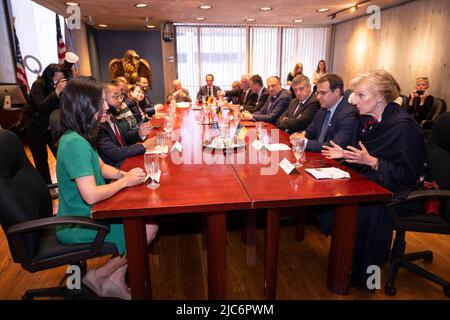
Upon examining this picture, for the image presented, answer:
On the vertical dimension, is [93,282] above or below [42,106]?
below

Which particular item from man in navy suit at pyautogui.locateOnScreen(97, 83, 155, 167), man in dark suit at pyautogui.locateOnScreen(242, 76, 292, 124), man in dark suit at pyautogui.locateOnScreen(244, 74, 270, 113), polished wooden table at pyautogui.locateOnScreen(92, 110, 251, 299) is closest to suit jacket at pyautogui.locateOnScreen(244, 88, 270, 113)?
man in dark suit at pyautogui.locateOnScreen(244, 74, 270, 113)

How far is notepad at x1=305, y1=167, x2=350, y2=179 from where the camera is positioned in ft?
5.17

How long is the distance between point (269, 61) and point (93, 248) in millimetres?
8364

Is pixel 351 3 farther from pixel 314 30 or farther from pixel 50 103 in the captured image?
pixel 50 103

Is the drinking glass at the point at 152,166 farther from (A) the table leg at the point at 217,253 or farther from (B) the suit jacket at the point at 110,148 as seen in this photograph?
(B) the suit jacket at the point at 110,148

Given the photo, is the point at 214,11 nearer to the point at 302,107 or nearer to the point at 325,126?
the point at 302,107

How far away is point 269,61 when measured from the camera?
891 cm

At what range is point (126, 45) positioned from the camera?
9539 millimetres

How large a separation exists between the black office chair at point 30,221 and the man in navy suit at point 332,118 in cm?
133

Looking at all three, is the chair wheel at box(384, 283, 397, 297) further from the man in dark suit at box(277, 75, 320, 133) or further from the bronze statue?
the bronze statue

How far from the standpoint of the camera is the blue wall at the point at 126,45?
369 inches

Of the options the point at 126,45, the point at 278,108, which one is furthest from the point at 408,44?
the point at 126,45

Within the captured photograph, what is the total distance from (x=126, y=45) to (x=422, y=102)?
8.15 m

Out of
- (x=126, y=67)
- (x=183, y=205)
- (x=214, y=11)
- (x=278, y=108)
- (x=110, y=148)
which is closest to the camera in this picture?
(x=183, y=205)
